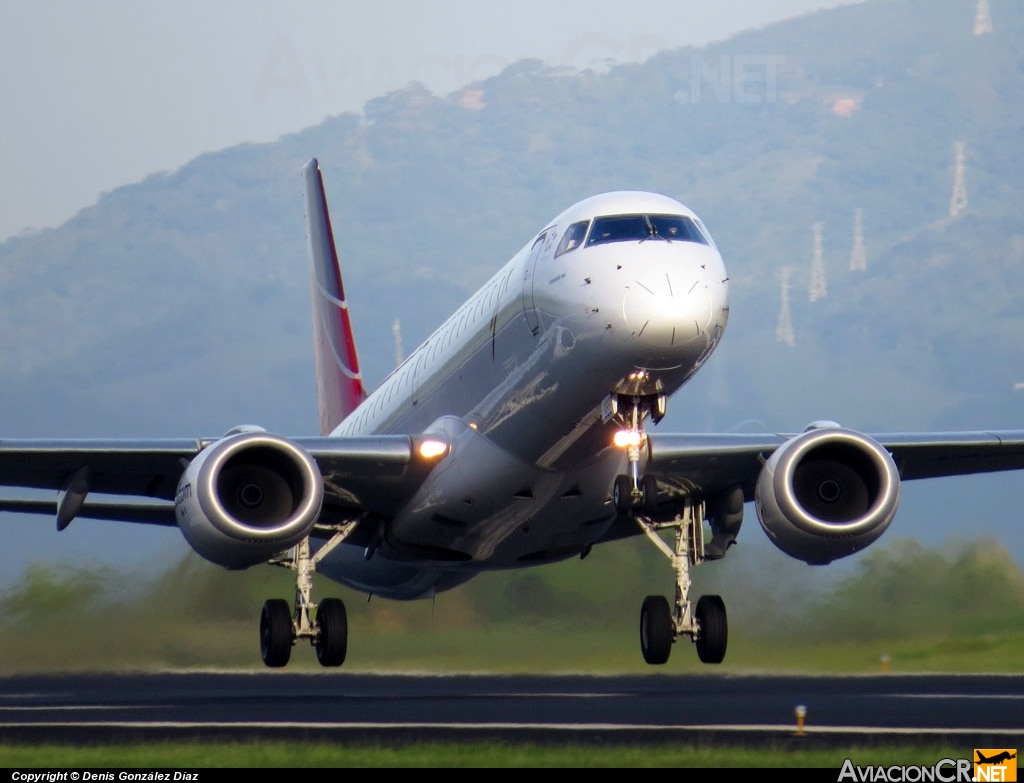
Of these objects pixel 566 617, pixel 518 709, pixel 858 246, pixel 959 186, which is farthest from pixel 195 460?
pixel 959 186

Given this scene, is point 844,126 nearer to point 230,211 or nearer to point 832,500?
point 230,211

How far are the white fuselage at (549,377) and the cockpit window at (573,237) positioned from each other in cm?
2

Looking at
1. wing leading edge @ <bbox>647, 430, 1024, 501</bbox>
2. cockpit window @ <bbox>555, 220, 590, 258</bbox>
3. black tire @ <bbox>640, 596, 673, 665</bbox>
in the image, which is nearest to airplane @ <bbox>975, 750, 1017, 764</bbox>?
wing leading edge @ <bbox>647, 430, 1024, 501</bbox>

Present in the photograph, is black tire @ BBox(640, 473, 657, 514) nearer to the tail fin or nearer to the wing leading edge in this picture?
the wing leading edge

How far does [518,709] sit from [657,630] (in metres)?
2.25

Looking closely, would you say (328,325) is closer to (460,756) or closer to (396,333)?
(460,756)

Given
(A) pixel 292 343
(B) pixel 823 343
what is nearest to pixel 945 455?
(B) pixel 823 343

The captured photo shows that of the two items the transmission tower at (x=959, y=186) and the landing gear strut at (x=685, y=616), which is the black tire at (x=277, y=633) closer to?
the landing gear strut at (x=685, y=616)

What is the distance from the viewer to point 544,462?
22.2m

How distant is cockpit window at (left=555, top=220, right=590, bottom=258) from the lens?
67.9ft

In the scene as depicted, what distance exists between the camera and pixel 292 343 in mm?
104188

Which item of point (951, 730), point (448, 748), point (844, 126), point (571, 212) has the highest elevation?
point (571, 212)

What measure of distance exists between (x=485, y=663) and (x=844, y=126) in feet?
309

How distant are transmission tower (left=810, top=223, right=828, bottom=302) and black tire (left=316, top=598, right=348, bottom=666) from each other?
73.6 meters
